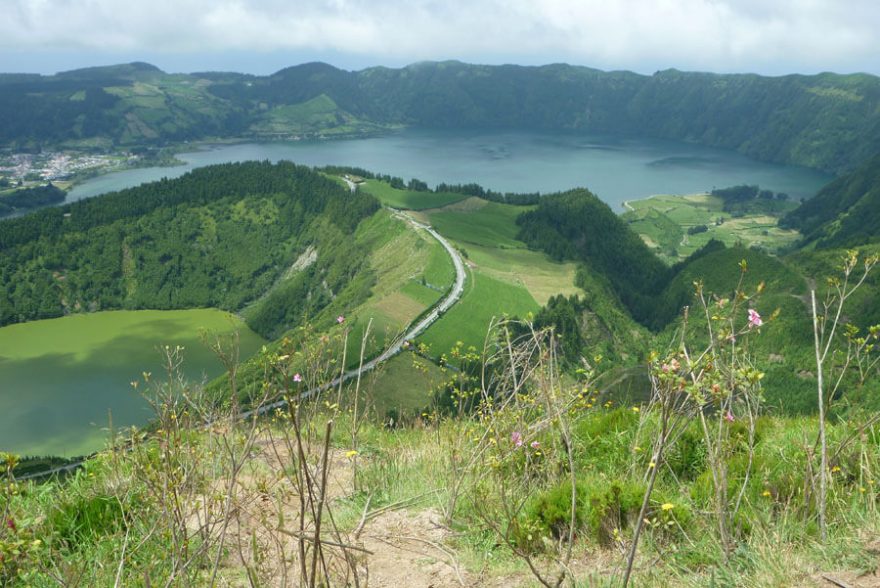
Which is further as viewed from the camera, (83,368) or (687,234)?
(687,234)

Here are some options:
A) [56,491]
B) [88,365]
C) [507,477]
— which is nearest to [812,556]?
[507,477]

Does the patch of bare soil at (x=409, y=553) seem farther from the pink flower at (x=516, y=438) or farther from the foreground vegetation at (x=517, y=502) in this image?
the pink flower at (x=516, y=438)

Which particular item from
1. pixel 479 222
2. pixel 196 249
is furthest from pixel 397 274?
pixel 196 249

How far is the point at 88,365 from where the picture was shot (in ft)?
343

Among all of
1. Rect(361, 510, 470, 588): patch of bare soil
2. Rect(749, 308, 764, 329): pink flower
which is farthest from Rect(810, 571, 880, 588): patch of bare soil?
Rect(361, 510, 470, 588): patch of bare soil

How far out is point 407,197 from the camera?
15688 cm

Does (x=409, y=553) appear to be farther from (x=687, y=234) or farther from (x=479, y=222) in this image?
(x=687, y=234)

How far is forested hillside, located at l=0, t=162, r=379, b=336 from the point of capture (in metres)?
135

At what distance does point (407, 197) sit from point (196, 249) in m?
54.2

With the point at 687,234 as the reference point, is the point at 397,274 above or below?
below

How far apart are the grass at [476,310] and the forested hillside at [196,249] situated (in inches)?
1297

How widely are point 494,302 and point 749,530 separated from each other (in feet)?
298

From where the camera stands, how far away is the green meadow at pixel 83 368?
78.3 metres

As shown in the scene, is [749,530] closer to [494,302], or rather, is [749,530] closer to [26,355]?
[494,302]
